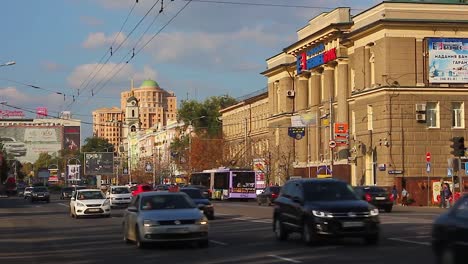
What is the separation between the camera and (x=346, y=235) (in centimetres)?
1947

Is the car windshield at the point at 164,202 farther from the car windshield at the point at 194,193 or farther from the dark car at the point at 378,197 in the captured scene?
the dark car at the point at 378,197

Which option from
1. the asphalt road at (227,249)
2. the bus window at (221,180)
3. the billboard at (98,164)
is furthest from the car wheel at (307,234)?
the billboard at (98,164)

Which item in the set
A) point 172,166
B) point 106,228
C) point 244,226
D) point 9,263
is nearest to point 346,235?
point 9,263

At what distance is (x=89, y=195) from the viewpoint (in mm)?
40312

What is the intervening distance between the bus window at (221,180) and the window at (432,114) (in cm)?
1890

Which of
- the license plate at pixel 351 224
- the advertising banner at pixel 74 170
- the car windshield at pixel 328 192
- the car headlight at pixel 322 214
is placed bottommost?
the license plate at pixel 351 224

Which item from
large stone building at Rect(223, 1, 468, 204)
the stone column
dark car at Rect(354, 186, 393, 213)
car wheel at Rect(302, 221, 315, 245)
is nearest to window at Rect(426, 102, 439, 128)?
large stone building at Rect(223, 1, 468, 204)

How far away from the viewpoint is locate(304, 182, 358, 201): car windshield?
2058 centimetres

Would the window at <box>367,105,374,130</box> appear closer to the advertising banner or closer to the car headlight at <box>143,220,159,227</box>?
the car headlight at <box>143,220,159,227</box>

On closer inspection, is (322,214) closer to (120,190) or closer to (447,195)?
(447,195)

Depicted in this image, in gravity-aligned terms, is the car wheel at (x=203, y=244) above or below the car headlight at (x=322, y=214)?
below

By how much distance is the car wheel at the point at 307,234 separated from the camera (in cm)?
1991

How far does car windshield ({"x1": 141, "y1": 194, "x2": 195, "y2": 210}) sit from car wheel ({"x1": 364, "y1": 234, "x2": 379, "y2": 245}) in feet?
15.1

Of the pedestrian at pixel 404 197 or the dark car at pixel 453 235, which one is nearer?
the dark car at pixel 453 235
